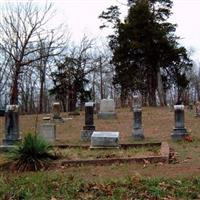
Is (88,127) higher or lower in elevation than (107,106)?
lower

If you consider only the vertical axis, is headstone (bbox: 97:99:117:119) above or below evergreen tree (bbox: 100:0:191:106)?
below

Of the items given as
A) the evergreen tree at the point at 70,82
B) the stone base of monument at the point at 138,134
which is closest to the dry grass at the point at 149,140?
the stone base of monument at the point at 138,134

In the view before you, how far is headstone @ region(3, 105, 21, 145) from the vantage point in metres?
15.5

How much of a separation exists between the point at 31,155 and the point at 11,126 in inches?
169

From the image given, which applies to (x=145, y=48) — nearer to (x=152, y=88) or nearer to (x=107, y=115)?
(x=152, y=88)

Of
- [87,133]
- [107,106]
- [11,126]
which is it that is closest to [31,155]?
[11,126]

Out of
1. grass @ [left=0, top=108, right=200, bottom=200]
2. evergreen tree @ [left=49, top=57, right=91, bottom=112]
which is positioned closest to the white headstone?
grass @ [left=0, top=108, right=200, bottom=200]

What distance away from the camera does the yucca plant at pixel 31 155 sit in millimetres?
11445

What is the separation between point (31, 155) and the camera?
11.7 m

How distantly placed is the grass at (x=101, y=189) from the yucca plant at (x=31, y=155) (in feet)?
5.69

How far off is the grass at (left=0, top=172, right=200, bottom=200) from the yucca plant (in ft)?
5.69

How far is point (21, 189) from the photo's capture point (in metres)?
8.71

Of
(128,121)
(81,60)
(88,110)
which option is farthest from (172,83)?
(88,110)

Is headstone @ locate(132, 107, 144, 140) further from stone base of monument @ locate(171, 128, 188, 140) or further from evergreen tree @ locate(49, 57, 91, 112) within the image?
evergreen tree @ locate(49, 57, 91, 112)
